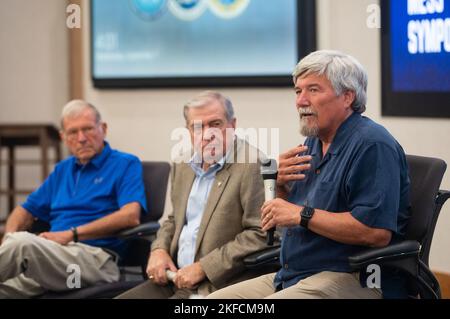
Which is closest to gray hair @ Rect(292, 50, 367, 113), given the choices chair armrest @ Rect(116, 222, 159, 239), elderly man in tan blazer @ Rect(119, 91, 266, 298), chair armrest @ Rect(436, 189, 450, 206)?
chair armrest @ Rect(436, 189, 450, 206)

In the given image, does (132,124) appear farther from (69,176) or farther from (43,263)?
(43,263)

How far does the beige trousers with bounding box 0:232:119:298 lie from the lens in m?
3.31

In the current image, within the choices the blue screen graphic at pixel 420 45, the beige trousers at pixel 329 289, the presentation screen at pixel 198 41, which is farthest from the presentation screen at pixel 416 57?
the beige trousers at pixel 329 289

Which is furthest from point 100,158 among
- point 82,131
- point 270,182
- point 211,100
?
point 270,182

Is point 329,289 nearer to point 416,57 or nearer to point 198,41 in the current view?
point 416,57

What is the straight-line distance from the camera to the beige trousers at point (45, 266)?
3307mm

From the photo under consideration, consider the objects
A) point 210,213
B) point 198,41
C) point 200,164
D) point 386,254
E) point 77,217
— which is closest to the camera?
point 386,254

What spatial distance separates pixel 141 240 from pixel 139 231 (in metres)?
0.11

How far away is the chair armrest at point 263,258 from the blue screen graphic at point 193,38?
2.28 metres

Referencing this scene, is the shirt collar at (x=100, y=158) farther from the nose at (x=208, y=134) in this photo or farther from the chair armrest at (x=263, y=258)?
the chair armrest at (x=263, y=258)

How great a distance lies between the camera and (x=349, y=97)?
99.6 inches

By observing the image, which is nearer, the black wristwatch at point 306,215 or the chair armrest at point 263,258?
the black wristwatch at point 306,215

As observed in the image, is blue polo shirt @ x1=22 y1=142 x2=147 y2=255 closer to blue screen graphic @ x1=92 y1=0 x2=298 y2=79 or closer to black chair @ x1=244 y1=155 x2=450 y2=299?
black chair @ x1=244 y1=155 x2=450 y2=299
